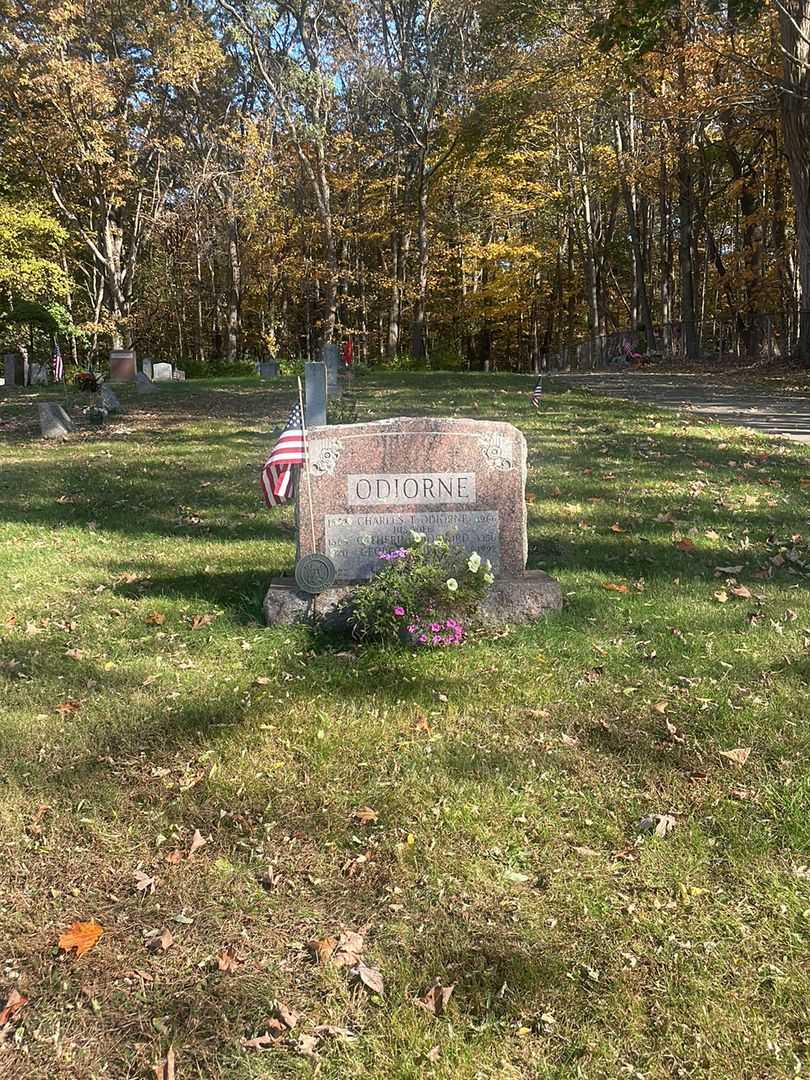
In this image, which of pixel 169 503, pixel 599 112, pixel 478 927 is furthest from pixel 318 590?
pixel 599 112

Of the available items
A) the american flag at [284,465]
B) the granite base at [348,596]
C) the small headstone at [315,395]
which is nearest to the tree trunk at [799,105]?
the small headstone at [315,395]

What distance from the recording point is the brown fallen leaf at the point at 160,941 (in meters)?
2.53

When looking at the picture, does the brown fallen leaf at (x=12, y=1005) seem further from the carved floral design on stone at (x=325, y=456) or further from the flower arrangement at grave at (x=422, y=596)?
the carved floral design on stone at (x=325, y=456)

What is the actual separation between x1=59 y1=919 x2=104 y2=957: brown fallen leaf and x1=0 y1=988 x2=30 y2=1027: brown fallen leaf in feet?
0.59

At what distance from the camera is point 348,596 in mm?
4879

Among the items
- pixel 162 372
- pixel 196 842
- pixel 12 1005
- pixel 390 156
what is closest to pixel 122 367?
pixel 162 372

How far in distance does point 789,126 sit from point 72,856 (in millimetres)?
21462

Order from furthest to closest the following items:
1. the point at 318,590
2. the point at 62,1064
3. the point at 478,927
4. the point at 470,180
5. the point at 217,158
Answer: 1. the point at 470,180
2. the point at 217,158
3. the point at 318,590
4. the point at 478,927
5. the point at 62,1064

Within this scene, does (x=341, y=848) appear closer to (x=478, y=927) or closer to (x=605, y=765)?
(x=478, y=927)

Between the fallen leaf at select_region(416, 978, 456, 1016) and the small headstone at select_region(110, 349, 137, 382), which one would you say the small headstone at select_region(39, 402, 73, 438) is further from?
the fallen leaf at select_region(416, 978, 456, 1016)

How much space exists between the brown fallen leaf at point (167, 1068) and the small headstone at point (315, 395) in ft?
27.2

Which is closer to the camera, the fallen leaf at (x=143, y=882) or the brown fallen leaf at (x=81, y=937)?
the brown fallen leaf at (x=81, y=937)

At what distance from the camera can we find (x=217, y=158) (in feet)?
106

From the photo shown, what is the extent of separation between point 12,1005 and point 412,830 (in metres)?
1.38
